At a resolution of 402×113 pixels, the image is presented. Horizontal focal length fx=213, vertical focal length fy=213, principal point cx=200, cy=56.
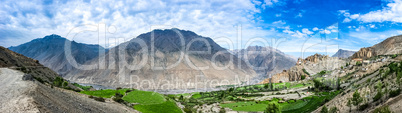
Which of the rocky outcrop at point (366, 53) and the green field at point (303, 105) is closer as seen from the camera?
the green field at point (303, 105)

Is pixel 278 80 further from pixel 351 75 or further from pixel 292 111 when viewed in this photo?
pixel 292 111

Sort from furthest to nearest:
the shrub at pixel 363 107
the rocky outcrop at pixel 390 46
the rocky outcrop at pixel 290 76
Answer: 1. the rocky outcrop at pixel 290 76
2. the rocky outcrop at pixel 390 46
3. the shrub at pixel 363 107

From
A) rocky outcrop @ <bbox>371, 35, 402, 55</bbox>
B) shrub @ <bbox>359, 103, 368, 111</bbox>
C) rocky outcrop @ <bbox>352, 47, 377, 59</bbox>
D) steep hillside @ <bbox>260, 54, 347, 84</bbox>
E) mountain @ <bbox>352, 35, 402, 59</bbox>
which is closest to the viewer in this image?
shrub @ <bbox>359, 103, 368, 111</bbox>

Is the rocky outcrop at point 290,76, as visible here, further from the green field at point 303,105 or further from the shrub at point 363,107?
the shrub at point 363,107

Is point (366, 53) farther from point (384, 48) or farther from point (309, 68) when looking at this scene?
point (309, 68)

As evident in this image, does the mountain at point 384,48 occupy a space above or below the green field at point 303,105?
above

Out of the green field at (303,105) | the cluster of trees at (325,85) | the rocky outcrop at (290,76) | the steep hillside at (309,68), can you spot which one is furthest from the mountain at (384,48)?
the green field at (303,105)

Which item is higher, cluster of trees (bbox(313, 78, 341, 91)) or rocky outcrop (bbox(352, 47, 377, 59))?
rocky outcrop (bbox(352, 47, 377, 59))

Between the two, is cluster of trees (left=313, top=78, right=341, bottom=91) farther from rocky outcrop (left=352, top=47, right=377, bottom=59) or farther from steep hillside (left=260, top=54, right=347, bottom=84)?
rocky outcrop (left=352, top=47, right=377, bottom=59)

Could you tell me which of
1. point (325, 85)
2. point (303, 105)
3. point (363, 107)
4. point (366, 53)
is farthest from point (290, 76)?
point (363, 107)

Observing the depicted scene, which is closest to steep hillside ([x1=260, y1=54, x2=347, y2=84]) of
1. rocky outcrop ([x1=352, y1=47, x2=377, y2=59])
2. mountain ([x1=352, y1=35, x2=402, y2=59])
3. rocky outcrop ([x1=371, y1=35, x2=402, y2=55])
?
rocky outcrop ([x1=352, y1=47, x2=377, y2=59])

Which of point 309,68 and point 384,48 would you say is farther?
point 309,68
